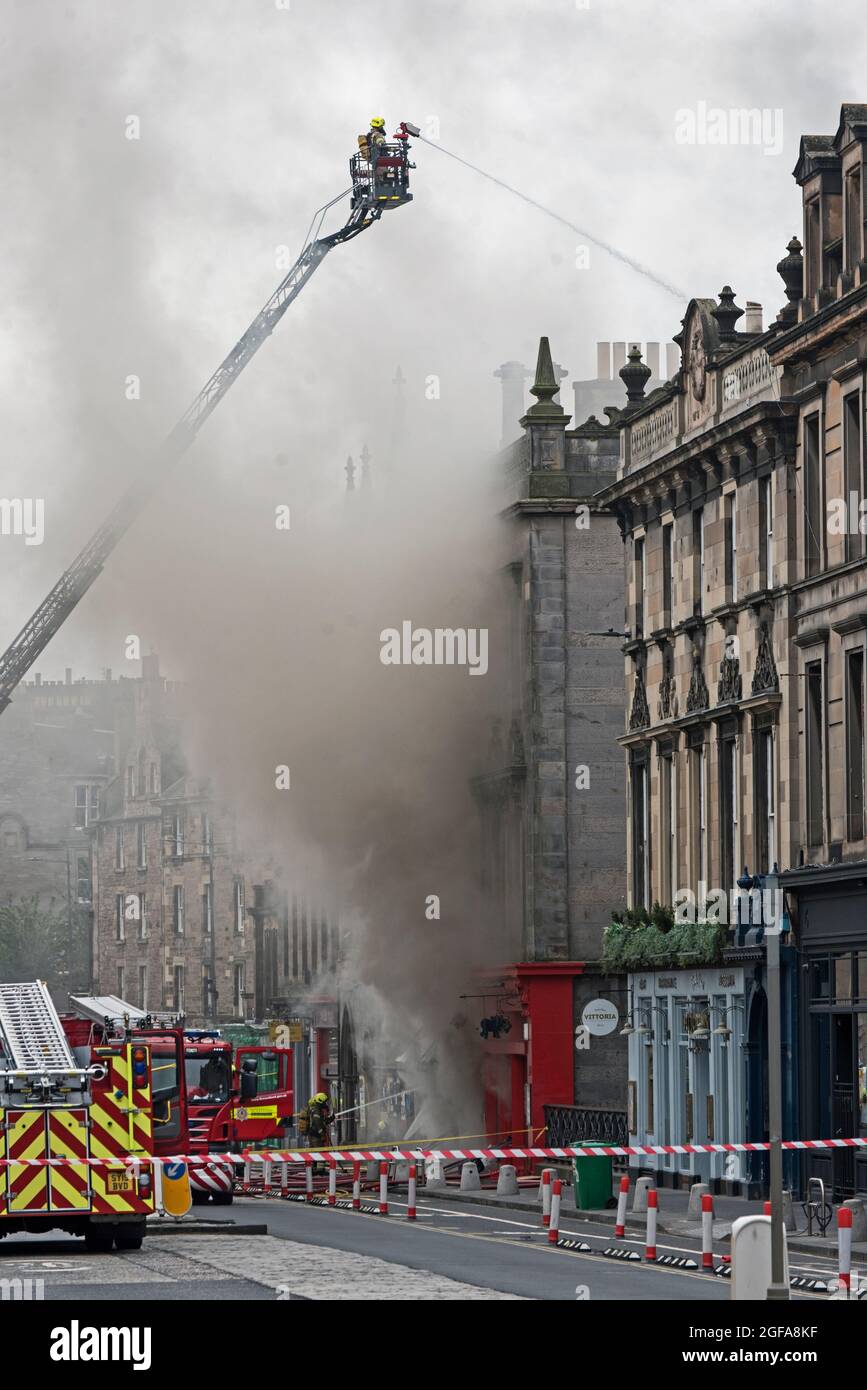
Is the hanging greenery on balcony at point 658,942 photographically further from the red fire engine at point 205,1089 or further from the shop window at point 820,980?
the red fire engine at point 205,1089

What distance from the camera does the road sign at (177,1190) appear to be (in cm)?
2948

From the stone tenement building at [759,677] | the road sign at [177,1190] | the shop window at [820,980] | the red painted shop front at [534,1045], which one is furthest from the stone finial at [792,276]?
the red painted shop front at [534,1045]

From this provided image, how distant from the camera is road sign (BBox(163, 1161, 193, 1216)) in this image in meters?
29.5

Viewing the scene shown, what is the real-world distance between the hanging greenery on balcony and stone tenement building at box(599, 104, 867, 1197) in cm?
34

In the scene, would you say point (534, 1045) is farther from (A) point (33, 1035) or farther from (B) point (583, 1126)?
(A) point (33, 1035)

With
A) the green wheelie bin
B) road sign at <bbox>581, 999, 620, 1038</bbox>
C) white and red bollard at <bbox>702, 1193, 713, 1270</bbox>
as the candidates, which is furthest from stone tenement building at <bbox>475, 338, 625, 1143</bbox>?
white and red bollard at <bbox>702, 1193, 713, 1270</bbox>

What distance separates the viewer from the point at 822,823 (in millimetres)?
35375

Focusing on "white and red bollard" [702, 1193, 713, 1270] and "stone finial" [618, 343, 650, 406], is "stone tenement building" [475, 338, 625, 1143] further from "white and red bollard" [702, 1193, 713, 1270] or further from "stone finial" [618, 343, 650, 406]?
"white and red bollard" [702, 1193, 713, 1270]

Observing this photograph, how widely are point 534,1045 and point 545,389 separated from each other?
12.1 meters

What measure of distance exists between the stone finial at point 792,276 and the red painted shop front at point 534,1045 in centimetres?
1740

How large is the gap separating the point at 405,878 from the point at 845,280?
24.6 meters

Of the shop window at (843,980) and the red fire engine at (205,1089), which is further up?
the shop window at (843,980)

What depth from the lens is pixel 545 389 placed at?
52.3m
